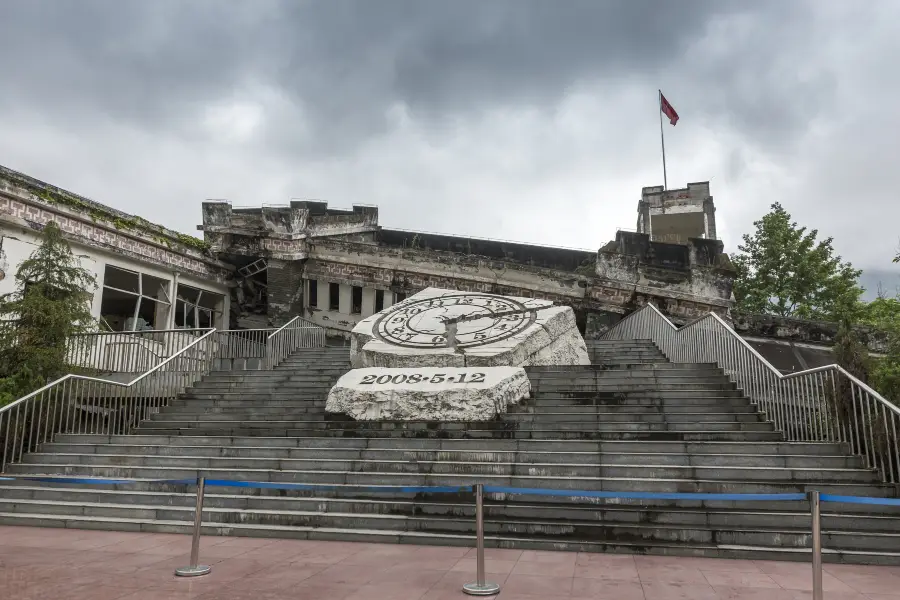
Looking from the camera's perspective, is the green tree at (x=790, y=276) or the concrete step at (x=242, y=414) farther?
the green tree at (x=790, y=276)

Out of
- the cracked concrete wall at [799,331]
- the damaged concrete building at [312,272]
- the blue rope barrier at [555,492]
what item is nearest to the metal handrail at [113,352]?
the damaged concrete building at [312,272]

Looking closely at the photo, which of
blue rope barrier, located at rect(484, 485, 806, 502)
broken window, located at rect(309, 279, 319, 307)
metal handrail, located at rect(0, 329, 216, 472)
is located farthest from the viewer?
broken window, located at rect(309, 279, 319, 307)

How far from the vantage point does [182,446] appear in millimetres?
8766

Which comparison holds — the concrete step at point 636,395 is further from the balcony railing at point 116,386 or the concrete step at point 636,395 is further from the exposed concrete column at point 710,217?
the exposed concrete column at point 710,217

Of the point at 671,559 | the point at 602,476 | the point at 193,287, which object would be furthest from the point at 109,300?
the point at 671,559

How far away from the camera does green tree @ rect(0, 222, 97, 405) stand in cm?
1016

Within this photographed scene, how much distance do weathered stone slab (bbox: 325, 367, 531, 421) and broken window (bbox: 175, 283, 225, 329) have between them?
1157 centimetres

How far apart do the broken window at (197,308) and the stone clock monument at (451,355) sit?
→ 9.06 metres

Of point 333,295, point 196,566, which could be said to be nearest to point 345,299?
point 333,295

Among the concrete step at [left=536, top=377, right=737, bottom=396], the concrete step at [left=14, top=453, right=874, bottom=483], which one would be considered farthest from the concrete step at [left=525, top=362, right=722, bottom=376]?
the concrete step at [left=14, top=453, right=874, bottom=483]

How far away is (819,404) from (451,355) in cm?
539

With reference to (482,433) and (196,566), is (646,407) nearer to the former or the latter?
(482,433)

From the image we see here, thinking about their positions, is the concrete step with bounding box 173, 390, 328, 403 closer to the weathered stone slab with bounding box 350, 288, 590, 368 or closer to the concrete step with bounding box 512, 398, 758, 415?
the weathered stone slab with bounding box 350, 288, 590, 368

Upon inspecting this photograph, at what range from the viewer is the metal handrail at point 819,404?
6.56 metres
